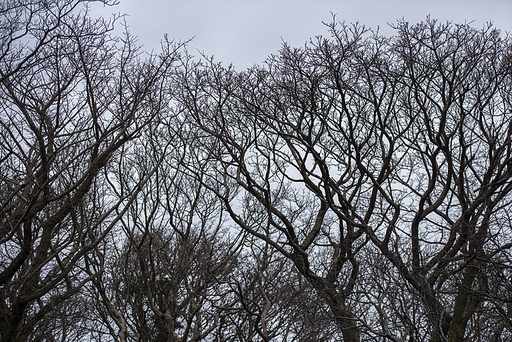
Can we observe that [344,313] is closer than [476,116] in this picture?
Yes

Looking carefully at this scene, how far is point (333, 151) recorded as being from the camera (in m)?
9.75

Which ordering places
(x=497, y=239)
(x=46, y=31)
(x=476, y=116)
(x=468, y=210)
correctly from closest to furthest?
(x=46, y=31) → (x=497, y=239) → (x=468, y=210) → (x=476, y=116)

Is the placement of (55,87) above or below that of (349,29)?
below

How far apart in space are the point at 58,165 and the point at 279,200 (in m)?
7.00

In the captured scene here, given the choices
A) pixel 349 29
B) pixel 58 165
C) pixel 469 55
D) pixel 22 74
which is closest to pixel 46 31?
pixel 22 74

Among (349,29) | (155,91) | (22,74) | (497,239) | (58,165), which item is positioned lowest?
(497,239)

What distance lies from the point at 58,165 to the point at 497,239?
23.2 feet

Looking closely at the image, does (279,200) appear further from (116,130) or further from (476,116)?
(116,130)

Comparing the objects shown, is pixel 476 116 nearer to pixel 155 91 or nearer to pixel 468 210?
pixel 468 210

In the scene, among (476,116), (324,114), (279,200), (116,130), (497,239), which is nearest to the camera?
(497,239)

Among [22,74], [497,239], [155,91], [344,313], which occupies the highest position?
[155,91]

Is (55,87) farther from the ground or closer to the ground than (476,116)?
closer to the ground

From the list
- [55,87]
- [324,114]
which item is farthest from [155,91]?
[324,114]

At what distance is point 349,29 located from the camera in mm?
7406
